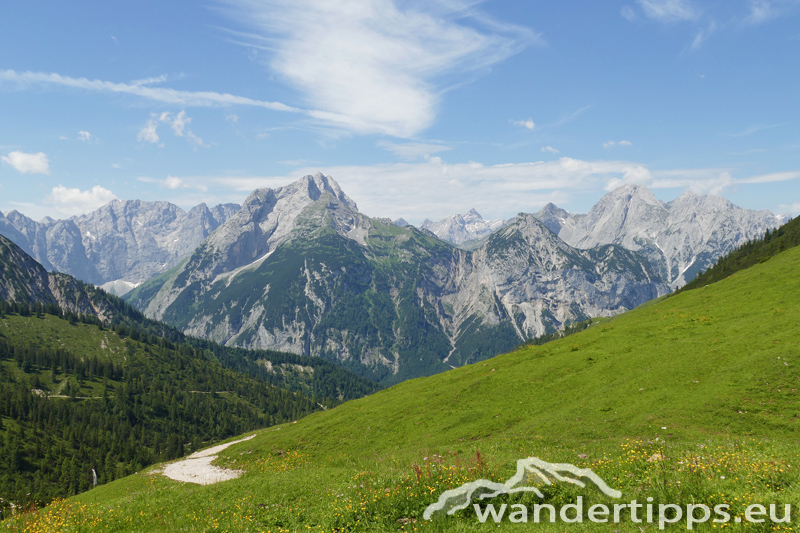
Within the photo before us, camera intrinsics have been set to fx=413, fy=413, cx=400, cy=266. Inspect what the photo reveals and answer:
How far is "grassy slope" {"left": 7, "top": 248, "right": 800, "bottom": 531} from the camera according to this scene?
744 inches

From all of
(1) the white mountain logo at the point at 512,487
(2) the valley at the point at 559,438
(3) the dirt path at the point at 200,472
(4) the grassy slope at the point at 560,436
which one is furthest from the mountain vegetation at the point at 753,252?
(3) the dirt path at the point at 200,472

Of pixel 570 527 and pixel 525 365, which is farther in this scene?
pixel 525 365

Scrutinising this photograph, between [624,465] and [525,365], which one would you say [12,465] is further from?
[624,465]

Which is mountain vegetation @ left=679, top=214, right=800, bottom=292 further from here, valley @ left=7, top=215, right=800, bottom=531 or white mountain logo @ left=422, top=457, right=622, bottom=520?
white mountain logo @ left=422, top=457, right=622, bottom=520

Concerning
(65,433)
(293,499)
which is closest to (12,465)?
(65,433)

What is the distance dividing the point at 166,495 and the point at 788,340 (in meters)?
55.0

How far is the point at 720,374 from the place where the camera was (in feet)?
127

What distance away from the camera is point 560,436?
3503 centimetres

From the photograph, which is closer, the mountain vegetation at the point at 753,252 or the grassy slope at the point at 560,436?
the grassy slope at the point at 560,436

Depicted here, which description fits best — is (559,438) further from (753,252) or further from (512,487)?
(753,252)

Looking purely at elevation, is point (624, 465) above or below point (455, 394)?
above

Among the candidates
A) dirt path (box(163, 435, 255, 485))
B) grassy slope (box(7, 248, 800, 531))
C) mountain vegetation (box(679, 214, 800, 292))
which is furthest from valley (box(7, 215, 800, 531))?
mountain vegetation (box(679, 214, 800, 292))

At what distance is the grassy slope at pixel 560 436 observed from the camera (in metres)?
18.9

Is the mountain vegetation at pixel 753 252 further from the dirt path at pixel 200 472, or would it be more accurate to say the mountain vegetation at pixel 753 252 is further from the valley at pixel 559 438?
the dirt path at pixel 200 472
